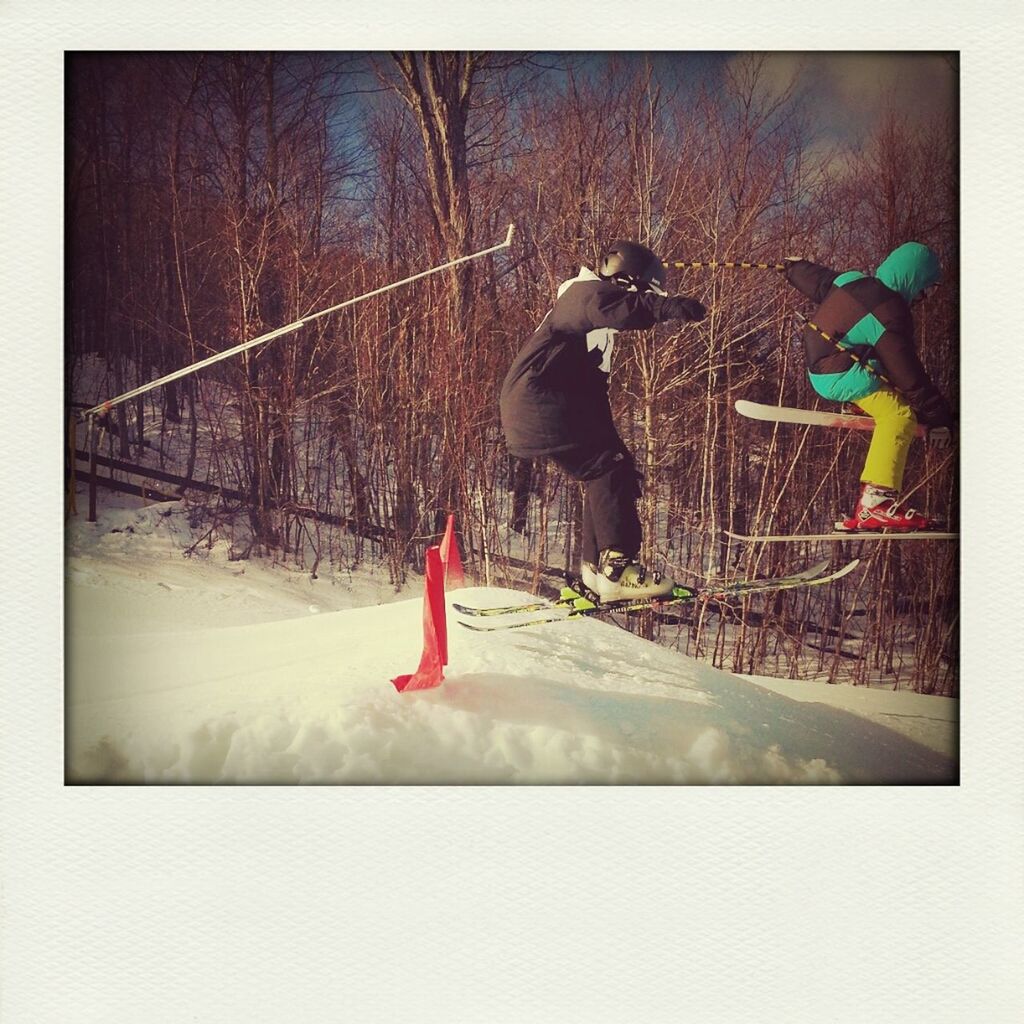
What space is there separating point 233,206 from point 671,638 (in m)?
1.98

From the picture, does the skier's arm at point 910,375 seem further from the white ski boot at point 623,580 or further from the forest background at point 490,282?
the white ski boot at point 623,580

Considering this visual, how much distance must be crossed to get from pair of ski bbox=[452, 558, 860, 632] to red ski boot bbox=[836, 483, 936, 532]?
17 cm

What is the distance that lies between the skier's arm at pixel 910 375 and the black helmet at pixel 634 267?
27.3 inches

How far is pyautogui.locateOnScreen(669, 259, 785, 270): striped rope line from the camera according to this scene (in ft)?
9.50

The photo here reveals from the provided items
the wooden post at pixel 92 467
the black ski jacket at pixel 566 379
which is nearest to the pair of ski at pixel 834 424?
the black ski jacket at pixel 566 379

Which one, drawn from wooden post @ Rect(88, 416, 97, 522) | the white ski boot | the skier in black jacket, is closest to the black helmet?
the skier in black jacket

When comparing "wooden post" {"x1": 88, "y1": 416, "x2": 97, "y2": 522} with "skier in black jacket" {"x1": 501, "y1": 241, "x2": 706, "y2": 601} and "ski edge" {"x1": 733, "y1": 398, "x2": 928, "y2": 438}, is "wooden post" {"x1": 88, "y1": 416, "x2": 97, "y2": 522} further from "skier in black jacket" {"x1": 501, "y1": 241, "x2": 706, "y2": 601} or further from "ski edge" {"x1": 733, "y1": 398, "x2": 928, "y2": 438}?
"ski edge" {"x1": 733, "y1": 398, "x2": 928, "y2": 438}

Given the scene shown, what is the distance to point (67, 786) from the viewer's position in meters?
2.87

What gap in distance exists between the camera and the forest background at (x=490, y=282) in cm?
289

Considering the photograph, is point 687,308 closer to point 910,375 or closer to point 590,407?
point 590,407
